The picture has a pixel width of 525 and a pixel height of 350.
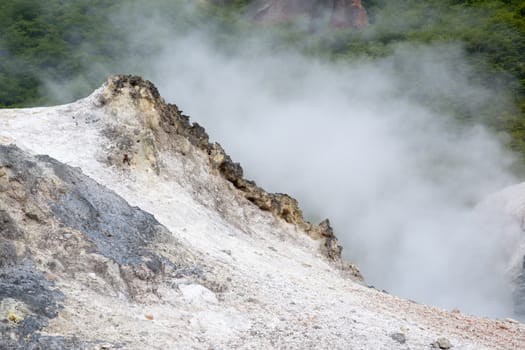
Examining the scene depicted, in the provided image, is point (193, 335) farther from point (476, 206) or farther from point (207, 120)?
point (207, 120)

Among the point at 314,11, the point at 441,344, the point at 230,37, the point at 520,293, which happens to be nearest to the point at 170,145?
the point at 441,344

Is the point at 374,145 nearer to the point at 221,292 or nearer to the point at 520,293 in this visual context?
the point at 520,293

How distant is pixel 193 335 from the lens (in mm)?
5984

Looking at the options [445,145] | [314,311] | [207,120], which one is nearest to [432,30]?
[445,145]

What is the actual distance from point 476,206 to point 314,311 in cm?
2323

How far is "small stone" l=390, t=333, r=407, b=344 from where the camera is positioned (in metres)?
6.90

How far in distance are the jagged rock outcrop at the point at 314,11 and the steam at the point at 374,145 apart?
2512 millimetres

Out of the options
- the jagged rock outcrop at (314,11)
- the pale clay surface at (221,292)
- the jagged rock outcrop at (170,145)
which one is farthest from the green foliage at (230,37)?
the pale clay surface at (221,292)

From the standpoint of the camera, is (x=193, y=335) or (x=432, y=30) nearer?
(x=193, y=335)

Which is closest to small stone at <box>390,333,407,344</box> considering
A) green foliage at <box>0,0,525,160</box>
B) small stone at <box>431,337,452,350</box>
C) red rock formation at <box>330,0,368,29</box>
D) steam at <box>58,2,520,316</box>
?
small stone at <box>431,337,452,350</box>

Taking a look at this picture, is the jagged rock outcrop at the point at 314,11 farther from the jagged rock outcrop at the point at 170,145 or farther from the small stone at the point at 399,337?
the small stone at the point at 399,337

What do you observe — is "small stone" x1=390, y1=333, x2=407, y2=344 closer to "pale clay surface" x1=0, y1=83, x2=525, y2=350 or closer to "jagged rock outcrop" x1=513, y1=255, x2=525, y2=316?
"pale clay surface" x1=0, y1=83, x2=525, y2=350

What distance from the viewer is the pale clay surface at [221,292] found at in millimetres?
5941

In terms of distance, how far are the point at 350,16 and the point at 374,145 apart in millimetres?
13413
